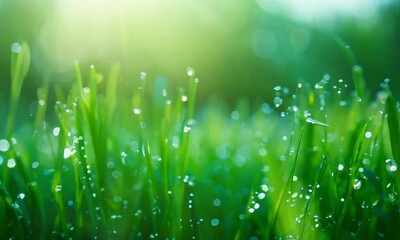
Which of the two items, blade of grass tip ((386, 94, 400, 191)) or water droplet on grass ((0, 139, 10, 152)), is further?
water droplet on grass ((0, 139, 10, 152))

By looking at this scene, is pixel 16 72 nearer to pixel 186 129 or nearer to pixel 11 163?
pixel 11 163

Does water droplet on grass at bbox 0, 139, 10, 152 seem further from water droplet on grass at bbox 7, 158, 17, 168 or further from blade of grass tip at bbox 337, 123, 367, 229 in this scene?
blade of grass tip at bbox 337, 123, 367, 229

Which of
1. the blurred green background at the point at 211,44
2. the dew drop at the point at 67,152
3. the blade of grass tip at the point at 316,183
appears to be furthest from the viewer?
the blurred green background at the point at 211,44

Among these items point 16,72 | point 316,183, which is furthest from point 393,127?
point 16,72

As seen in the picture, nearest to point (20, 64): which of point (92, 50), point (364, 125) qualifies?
point (364, 125)

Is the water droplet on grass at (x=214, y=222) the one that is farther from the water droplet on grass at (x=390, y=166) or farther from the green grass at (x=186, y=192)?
the water droplet on grass at (x=390, y=166)

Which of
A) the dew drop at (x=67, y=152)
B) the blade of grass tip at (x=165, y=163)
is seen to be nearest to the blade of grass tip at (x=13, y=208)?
the dew drop at (x=67, y=152)

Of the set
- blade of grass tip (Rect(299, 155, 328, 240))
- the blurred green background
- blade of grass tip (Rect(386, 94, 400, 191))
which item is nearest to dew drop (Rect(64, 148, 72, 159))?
blade of grass tip (Rect(299, 155, 328, 240))

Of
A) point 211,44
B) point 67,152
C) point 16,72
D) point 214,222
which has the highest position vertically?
point 211,44
